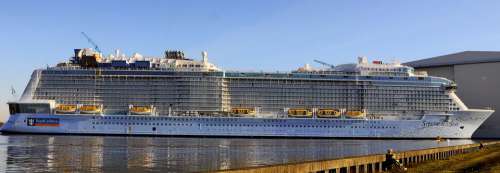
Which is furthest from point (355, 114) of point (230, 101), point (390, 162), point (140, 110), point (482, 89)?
point (390, 162)

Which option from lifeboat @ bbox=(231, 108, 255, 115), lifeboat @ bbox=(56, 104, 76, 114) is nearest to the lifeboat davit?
lifeboat @ bbox=(231, 108, 255, 115)

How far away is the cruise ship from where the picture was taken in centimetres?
6594

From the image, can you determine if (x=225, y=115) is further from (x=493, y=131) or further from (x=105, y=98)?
(x=493, y=131)

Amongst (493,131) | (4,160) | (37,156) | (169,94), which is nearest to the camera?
(4,160)

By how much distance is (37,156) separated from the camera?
31.4m

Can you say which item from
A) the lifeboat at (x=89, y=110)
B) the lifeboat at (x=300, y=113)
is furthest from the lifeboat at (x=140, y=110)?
the lifeboat at (x=300, y=113)

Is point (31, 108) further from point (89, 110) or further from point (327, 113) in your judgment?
point (327, 113)

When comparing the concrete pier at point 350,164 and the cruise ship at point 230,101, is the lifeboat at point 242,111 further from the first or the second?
the concrete pier at point 350,164

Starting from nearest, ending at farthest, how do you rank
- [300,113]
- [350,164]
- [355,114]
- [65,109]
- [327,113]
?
[350,164]
[65,109]
[300,113]
[327,113]
[355,114]

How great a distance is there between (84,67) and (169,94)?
11.6 m

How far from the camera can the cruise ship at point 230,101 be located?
65938mm

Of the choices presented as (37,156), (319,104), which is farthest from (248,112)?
(37,156)

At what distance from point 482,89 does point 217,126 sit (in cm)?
4581

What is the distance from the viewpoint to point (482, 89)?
89875 millimetres
